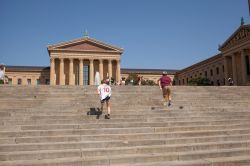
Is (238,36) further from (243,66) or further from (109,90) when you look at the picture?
(109,90)

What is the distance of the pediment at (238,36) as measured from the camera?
55.4 m

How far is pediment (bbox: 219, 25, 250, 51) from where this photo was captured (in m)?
55.4

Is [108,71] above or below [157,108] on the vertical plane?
above

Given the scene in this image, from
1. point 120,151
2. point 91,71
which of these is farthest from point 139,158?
point 91,71

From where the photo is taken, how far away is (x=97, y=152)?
7684mm

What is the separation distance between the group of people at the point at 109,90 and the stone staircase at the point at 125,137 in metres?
0.69

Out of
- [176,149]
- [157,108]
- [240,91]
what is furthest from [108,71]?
[176,149]

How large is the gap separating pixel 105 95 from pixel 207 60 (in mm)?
69572

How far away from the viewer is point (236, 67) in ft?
198

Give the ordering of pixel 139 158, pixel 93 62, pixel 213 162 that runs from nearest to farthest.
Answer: pixel 213 162 → pixel 139 158 → pixel 93 62

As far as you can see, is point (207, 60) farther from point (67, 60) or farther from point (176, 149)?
point (176, 149)

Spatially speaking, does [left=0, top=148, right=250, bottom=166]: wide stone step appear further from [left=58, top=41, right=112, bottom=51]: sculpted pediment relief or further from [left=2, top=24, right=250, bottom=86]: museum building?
[left=58, top=41, right=112, bottom=51]: sculpted pediment relief

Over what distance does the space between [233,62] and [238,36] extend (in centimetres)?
576

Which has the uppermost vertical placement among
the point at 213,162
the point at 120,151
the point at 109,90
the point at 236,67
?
the point at 236,67
